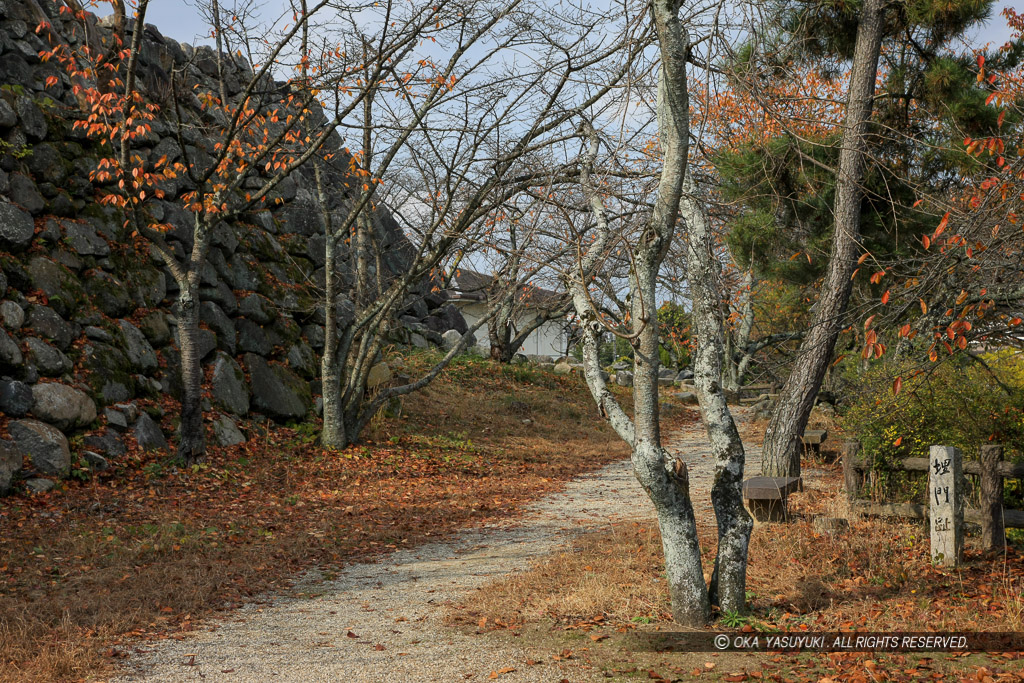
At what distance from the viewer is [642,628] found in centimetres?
553

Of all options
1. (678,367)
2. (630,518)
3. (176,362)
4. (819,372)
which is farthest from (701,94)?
(678,367)

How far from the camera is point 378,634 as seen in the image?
5.73 meters

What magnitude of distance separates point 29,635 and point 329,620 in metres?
2.10

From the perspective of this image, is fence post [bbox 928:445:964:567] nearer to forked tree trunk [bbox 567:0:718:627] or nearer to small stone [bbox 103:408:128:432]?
forked tree trunk [bbox 567:0:718:627]

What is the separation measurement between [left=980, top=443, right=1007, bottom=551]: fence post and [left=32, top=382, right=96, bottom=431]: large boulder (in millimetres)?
11100

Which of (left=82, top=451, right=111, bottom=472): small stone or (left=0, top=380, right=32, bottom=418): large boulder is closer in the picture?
(left=0, top=380, right=32, bottom=418): large boulder

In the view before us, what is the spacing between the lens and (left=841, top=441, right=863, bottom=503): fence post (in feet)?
29.8

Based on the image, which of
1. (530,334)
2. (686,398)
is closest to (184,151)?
(686,398)

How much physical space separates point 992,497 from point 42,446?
1101 centimetres

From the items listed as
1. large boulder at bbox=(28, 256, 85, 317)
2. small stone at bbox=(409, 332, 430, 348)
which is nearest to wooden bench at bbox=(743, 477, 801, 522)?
large boulder at bbox=(28, 256, 85, 317)

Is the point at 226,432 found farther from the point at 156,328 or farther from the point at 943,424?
the point at 943,424

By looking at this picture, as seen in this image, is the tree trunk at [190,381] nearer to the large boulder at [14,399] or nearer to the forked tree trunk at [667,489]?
the large boulder at [14,399]

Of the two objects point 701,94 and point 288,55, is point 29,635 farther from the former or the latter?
point 288,55

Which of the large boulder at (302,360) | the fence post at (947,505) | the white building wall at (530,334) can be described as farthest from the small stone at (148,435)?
the white building wall at (530,334)
